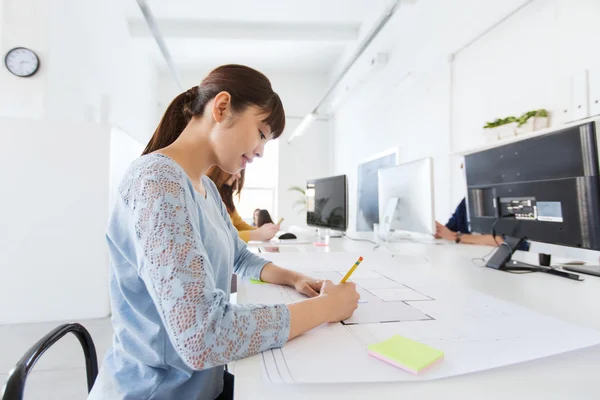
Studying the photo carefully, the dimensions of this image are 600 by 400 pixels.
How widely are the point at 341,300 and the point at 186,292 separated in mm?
339

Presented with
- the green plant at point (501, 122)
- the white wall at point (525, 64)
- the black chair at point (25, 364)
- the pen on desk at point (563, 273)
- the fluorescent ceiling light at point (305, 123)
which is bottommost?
the black chair at point (25, 364)

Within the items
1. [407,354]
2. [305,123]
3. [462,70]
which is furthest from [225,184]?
[305,123]

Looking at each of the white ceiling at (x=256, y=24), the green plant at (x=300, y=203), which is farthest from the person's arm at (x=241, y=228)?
the green plant at (x=300, y=203)

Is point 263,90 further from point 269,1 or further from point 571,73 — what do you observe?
point 269,1

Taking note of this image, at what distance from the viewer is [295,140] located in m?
6.47

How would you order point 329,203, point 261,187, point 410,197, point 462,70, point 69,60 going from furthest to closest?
point 261,187 < point 69,60 < point 462,70 < point 329,203 < point 410,197

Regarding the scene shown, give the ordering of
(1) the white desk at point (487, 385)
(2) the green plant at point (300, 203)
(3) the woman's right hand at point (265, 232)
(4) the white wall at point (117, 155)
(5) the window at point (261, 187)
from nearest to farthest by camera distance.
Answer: (1) the white desk at point (487, 385)
(3) the woman's right hand at point (265, 232)
(4) the white wall at point (117, 155)
(2) the green plant at point (300, 203)
(5) the window at point (261, 187)

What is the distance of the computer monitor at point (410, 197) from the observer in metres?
1.79

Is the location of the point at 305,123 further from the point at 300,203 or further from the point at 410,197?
the point at 410,197

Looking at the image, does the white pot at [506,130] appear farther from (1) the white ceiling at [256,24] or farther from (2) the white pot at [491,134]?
(1) the white ceiling at [256,24]

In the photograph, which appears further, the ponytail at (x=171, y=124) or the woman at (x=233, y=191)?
the woman at (x=233, y=191)

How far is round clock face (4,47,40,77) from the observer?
2.88 meters

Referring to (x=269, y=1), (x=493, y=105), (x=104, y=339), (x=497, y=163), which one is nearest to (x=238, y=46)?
(x=269, y=1)

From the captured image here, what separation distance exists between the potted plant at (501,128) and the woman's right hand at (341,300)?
1.93 metres
